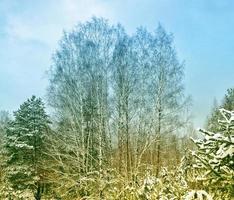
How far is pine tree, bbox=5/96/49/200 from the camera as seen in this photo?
2671cm

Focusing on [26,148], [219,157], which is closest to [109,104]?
[26,148]

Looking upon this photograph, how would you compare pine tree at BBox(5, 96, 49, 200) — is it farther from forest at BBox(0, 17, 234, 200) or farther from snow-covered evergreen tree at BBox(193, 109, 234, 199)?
snow-covered evergreen tree at BBox(193, 109, 234, 199)

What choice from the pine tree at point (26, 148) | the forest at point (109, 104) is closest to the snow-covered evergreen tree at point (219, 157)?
the forest at point (109, 104)

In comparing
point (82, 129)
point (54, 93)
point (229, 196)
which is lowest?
point (229, 196)

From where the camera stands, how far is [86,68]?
21.4 metres

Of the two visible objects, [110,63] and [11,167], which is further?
[11,167]

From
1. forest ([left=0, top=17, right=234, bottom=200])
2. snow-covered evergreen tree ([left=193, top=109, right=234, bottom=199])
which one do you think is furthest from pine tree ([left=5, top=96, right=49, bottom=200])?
snow-covered evergreen tree ([left=193, top=109, right=234, bottom=199])

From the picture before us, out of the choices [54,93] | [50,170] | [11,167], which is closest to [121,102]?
[54,93]

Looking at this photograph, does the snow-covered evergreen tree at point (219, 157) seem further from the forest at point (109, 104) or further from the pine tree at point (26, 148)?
the pine tree at point (26, 148)

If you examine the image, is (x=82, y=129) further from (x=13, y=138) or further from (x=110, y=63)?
(x=13, y=138)

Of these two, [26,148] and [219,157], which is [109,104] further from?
[219,157]

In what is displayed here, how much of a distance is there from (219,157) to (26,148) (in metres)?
25.3

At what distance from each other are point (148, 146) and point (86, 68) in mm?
4468

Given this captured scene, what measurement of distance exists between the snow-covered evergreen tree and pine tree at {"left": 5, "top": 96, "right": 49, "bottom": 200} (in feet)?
74.8
